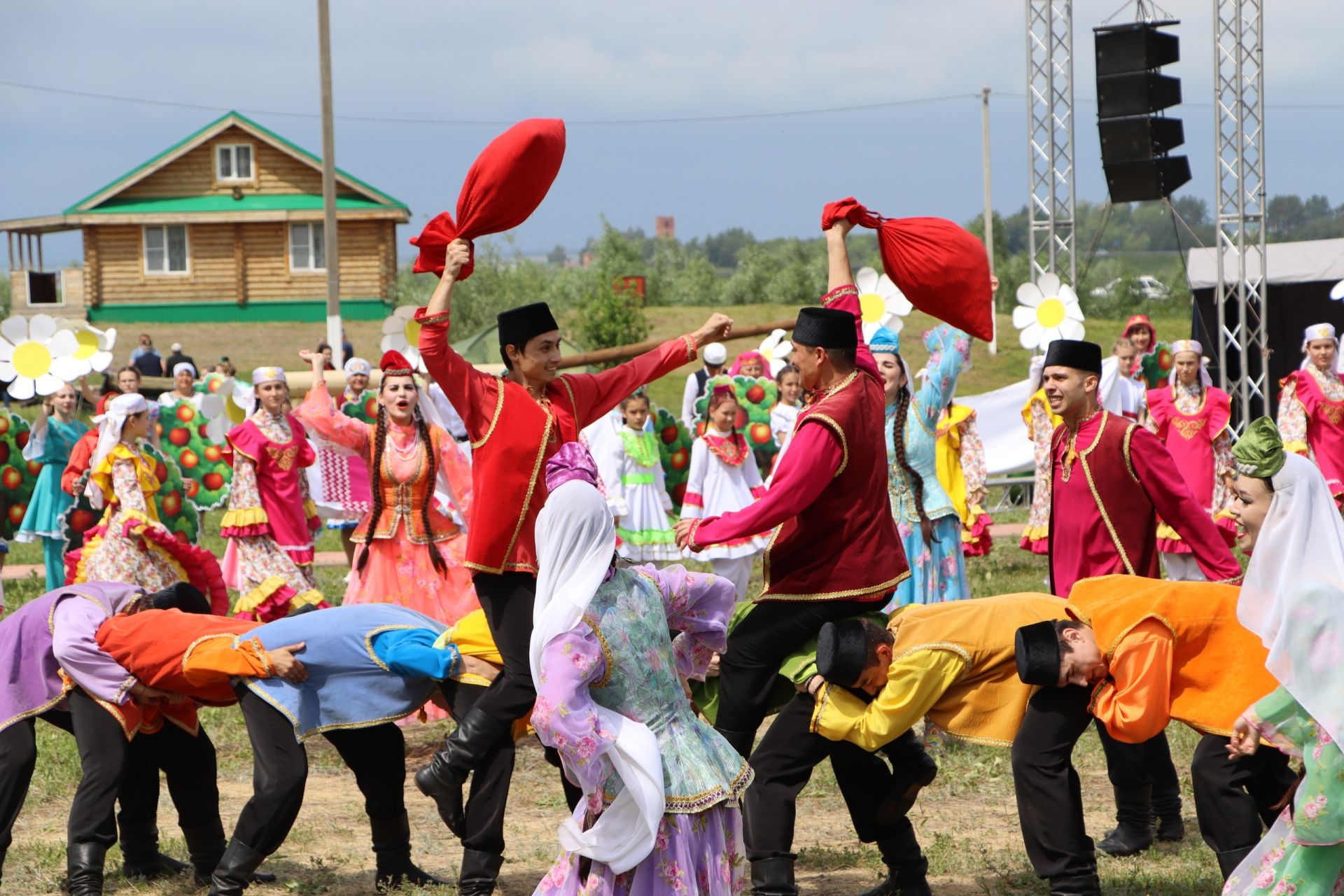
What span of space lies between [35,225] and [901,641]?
36428 millimetres

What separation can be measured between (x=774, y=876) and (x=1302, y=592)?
172cm

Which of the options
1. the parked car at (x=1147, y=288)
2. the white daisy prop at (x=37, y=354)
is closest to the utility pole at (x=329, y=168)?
the white daisy prop at (x=37, y=354)

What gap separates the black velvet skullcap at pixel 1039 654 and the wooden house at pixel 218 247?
3333cm

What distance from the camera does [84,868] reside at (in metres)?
4.93

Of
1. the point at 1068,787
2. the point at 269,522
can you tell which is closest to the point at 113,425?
the point at 269,522

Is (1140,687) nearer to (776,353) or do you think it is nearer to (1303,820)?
(1303,820)

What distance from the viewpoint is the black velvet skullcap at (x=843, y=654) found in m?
4.18

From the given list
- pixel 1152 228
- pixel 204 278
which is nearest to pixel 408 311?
pixel 204 278

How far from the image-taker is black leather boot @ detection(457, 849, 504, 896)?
471cm

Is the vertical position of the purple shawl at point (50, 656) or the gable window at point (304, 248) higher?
the gable window at point (304, 248)

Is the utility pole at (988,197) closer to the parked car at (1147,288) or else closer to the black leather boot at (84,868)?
the parked car at (1147,288)

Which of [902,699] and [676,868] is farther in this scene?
[902,699]

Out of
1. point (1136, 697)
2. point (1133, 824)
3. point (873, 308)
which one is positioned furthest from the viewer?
point (873, 308)

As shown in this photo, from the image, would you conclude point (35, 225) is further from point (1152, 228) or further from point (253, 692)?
point (1152, 228)
